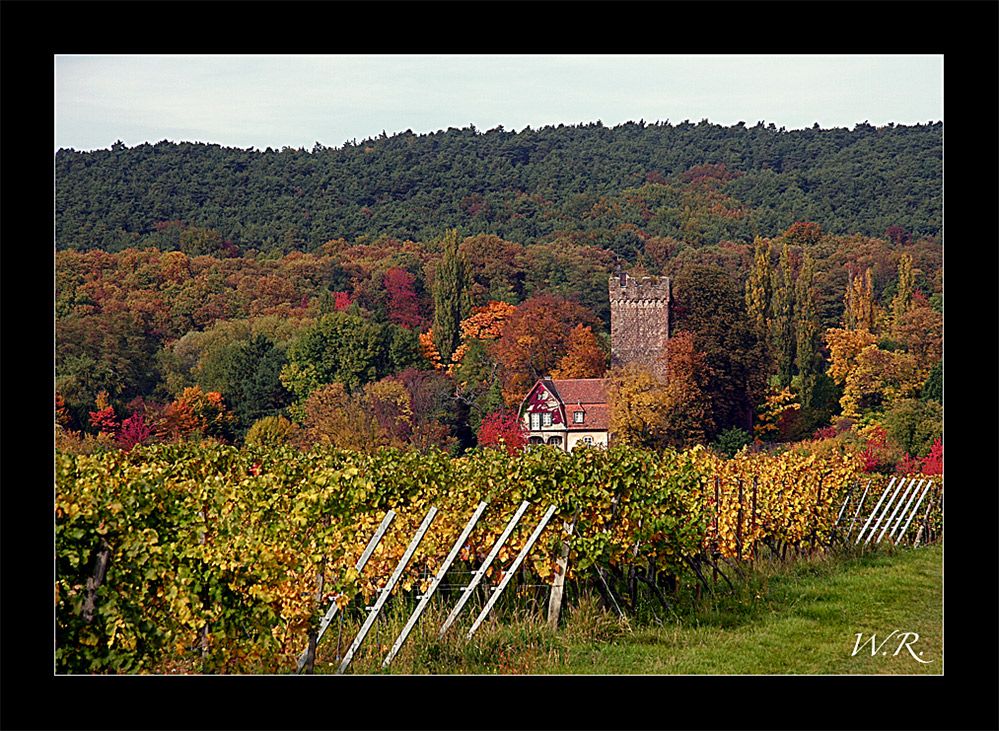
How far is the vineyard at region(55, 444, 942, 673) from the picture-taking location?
4387 millimetres

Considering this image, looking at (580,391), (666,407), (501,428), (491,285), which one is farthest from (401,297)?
(666,407)

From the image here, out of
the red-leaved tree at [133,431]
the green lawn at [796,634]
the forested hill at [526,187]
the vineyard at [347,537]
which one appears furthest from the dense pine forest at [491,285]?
the vineyard at [347,537]

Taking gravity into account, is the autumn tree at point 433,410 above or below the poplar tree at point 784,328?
below

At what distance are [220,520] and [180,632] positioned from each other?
0.51 metres

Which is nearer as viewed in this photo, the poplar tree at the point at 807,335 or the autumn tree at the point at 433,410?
the autumn tree at the point at 433,410

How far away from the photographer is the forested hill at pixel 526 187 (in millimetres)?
51438

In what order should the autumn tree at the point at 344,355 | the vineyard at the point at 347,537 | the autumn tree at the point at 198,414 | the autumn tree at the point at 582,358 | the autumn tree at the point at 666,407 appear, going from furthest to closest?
the autumn tree at the point at 582,358
the autumn tree at the point at 344,355
the autumn tree at the point at 666,407
the autumn tree at the point at 198,414
the vineyard at the point at 347,537

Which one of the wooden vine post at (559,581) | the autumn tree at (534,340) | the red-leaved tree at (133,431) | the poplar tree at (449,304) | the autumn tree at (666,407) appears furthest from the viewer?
the poplar tree at (449,304)

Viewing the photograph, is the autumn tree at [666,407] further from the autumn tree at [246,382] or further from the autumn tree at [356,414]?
the autumn tree at [246,382]

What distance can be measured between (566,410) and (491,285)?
11.0 metres

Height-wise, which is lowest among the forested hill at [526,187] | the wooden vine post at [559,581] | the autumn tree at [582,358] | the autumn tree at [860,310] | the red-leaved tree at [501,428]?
the red-leaved tree at [501,428]

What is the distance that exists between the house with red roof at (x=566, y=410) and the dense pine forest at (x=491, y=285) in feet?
3.52

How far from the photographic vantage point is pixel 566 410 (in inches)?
1640

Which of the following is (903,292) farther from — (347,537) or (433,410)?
(347,537)
